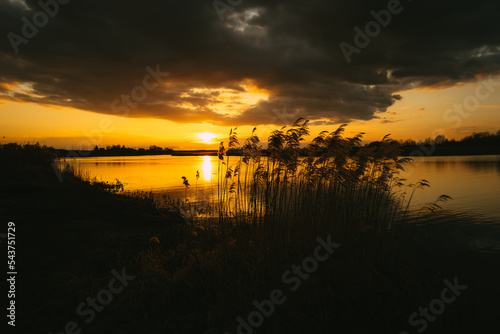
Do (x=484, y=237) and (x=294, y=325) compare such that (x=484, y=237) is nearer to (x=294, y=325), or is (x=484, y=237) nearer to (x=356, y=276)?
(x=356, y=276)

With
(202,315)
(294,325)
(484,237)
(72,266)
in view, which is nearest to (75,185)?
(72,266)

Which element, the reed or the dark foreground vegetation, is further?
the reed

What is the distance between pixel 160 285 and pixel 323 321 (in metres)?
3.13

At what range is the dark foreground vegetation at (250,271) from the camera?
181 inches

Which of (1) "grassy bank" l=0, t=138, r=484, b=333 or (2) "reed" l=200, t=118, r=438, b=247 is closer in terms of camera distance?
(1) "grassy bank" l=0, t=138, r=484, b=333

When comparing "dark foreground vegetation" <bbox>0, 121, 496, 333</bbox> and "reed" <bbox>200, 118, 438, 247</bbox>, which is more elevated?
"reed" <bbox>200, 118, 438, 247</bbox>

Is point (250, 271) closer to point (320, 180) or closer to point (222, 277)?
point (222, 277)

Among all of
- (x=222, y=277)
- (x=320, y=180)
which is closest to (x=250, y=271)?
(x=222, y=277)

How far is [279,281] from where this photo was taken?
5.17 meters

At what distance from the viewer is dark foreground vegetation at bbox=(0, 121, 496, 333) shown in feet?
15.1

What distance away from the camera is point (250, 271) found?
5.50 m

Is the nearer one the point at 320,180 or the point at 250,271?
the point at 250,271

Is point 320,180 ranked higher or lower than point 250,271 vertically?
higher

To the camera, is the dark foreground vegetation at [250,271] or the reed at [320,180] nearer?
the dark foreground vegetation at [250,271]
